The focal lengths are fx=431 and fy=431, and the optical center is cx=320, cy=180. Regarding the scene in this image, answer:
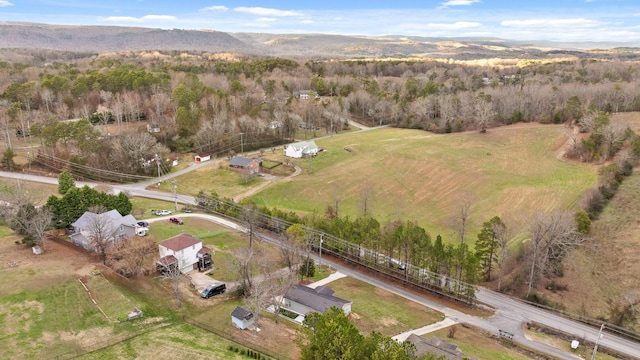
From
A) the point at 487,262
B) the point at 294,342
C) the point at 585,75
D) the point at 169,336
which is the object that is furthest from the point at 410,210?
the point at 585,75

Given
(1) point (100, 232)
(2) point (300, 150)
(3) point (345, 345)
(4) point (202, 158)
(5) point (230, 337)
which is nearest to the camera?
(3) point (345, 345)

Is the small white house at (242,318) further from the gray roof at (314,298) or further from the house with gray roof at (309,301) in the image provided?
the gray roof at (314,298)

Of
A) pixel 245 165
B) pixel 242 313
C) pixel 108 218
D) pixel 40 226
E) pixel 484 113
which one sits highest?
pixel 484 113

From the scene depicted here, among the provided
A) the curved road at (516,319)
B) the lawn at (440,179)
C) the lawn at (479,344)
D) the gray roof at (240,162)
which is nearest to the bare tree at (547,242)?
the curved road at (516,319)

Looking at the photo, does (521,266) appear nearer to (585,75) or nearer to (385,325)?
(385,325)

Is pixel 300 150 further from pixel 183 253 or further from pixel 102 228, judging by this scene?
pixel 102 228

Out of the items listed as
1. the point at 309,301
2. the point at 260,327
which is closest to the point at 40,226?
the point at 260,327
